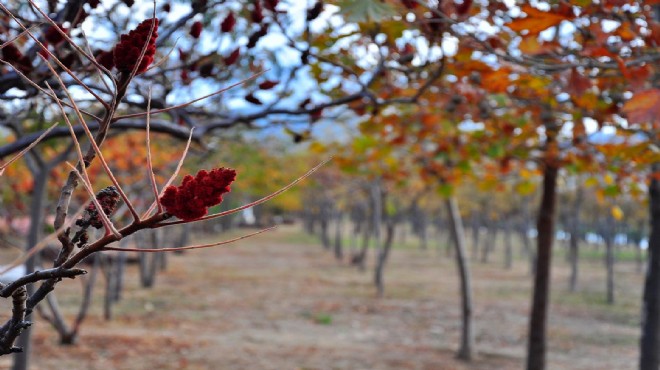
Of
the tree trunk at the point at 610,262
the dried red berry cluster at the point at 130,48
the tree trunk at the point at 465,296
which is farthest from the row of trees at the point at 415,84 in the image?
the tree trunk at the point at 610,262

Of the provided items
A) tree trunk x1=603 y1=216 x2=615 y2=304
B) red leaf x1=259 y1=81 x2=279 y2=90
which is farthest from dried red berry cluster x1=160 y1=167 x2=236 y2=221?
tree trunk x1=603 y1=216 x2=615 y2=304

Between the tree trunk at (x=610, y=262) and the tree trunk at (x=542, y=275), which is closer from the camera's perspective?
the tree trunk at (x=542, y=275)

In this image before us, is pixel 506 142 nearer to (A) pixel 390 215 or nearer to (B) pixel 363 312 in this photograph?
(B) pixel 363 312

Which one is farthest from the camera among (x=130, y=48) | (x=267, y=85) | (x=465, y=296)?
(x=465, y=296)

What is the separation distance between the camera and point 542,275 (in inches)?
259

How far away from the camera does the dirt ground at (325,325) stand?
30.0 feet

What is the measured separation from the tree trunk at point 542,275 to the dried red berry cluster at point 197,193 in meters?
5.89

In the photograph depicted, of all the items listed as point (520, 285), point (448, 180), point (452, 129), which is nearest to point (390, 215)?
point (520, 285)

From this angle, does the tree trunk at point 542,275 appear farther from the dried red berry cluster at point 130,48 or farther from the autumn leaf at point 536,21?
the dried red berry cluster at point 130,48

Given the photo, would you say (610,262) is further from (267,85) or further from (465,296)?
(267,85)

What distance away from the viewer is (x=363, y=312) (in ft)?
45.8

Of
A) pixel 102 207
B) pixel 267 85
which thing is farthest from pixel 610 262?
pixel 102 207

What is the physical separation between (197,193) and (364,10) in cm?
141

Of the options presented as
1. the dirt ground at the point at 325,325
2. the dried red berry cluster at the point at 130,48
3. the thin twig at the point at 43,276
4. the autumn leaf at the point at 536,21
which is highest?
the autumn leaf at the point at 536,21
